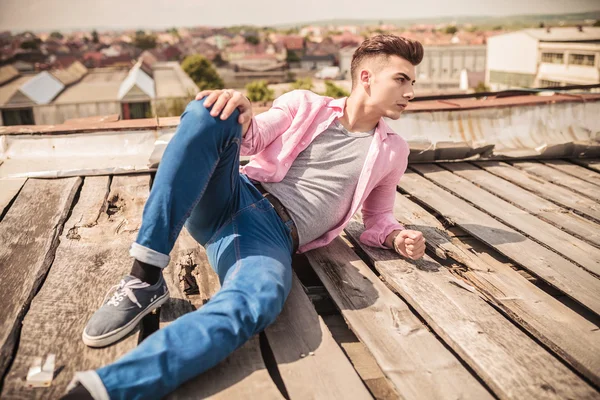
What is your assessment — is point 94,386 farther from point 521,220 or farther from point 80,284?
point 521,220

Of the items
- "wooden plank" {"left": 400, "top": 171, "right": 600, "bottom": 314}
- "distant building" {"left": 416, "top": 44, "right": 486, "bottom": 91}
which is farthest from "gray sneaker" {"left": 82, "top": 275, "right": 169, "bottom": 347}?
"distant building" {"left": 416, "top": 44, "right": 486, "bottom": 91}

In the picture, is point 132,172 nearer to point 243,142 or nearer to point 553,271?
point 243,142

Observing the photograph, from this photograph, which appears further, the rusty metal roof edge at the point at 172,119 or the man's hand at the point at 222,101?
the rusty metal roof edge at the point at 172,119

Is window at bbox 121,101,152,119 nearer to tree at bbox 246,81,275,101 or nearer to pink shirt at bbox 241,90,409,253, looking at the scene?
tree at bbox 246,81,275,101

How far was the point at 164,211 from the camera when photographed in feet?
5.32

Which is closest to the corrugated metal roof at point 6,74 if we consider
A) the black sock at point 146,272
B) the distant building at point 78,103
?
the distant building at point 78,103

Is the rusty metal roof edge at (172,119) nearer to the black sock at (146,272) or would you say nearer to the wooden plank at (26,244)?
the wooden plank at (26,244)

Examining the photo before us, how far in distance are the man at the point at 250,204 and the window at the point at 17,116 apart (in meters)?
47.0

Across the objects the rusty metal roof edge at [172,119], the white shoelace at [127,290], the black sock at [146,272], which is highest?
the rusty metal roof edge at [172,119]

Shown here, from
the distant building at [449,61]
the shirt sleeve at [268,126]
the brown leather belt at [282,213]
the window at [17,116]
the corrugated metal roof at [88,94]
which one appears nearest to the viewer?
the shirt sleeve at [268,126]

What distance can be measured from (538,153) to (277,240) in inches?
119

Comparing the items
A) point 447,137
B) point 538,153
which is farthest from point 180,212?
point 538,153

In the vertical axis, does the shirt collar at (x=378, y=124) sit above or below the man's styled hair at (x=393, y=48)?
below

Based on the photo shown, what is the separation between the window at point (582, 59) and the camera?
34812mm
